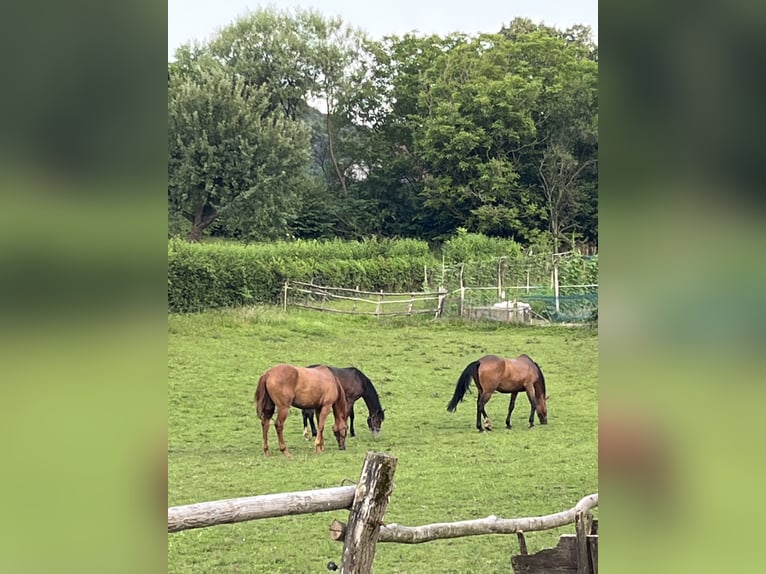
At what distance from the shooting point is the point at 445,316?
337 cm

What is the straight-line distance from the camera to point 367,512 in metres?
2.39

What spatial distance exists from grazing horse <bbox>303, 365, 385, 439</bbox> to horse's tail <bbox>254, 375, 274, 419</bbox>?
148mm

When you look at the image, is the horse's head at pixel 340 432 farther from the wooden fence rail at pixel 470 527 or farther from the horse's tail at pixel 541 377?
the horse's tail at pixel 541 377

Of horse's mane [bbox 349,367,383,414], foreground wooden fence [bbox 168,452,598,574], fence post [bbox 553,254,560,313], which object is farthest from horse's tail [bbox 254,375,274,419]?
fence post [bbox 553,254,560,313]

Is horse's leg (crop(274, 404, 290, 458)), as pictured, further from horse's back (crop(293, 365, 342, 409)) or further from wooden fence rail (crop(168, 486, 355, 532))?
wooden fence rail (crop(168, 486, 355, 532))

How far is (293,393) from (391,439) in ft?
1.55

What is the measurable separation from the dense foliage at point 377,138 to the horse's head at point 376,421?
30.2 inches

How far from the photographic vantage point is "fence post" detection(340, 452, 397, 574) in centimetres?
236

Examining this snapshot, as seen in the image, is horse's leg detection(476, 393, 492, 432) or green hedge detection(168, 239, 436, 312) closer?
green hedge detection(168, 239, 436, 312)
